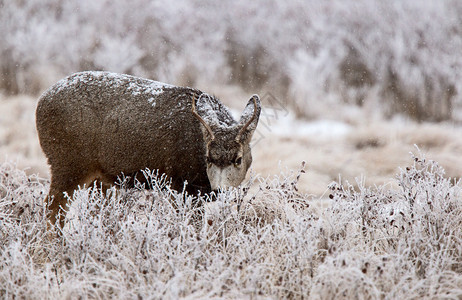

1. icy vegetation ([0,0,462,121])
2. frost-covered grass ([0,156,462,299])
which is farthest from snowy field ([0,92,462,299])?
icy vegetation ([0,0,462,121])

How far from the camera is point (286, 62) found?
1155cm

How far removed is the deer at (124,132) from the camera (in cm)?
415

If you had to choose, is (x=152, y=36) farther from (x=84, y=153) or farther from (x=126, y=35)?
(x=84, y=153)

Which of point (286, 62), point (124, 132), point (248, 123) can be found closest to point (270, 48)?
point (286, 62)

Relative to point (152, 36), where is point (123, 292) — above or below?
below

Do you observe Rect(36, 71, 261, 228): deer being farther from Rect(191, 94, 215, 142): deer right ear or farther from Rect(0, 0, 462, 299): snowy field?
Rect(0, 0, 462, 299): snowy field

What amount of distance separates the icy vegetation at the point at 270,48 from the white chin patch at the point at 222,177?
251 inches

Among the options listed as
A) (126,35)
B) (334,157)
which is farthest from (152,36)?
(334,157)

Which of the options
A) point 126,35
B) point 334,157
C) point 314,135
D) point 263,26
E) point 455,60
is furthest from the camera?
point 263,26

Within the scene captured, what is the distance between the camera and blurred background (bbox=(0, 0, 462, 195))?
8.52m

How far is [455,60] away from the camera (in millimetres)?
10484

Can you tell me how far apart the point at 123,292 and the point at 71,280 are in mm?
396

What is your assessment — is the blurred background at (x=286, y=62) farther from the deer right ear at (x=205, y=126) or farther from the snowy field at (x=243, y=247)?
the deer right ear at (x=205, y=126)

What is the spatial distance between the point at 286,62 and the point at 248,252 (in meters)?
8.80
